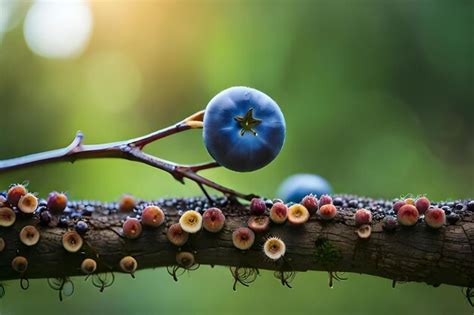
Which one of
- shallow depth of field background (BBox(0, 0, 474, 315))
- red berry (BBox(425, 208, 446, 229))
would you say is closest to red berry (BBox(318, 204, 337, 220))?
red berry (BBox(425, 208, 446, 229))

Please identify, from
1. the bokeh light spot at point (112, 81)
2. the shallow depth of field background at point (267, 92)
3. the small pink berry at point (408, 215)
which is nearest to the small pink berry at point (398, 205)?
the small pink berry at point (408, 215)

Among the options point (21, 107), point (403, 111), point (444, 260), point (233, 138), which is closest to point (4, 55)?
point (21, 107)

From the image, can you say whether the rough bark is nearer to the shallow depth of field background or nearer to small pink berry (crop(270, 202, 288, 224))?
small pink berry (crop(270, 202, 288, 224))

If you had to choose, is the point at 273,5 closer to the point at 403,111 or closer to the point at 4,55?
the point at 403,111

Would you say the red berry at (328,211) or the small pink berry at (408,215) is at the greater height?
the small pink berry at (408,215)

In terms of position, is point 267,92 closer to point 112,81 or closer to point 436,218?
point 112,81

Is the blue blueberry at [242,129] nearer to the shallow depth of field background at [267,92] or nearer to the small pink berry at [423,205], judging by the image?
the small pink berry at [423,205]
